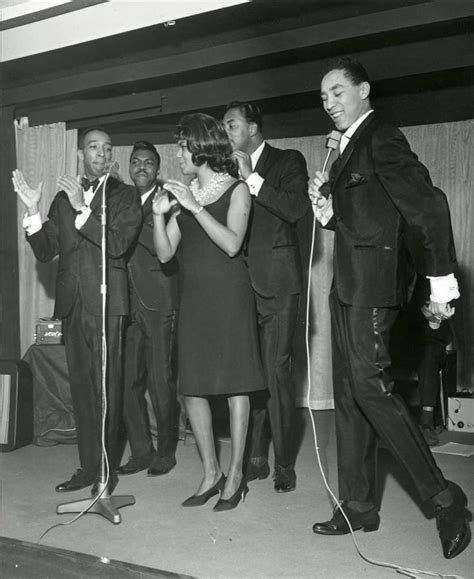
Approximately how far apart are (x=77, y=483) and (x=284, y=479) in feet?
3.39

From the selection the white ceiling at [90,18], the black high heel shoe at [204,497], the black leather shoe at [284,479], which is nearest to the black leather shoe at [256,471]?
the black leather shoe at [284,479]

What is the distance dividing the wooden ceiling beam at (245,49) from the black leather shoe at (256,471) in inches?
99.7

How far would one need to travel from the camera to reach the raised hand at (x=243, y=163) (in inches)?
132

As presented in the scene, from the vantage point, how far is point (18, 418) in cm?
468

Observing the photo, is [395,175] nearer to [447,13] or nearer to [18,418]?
[447,13]

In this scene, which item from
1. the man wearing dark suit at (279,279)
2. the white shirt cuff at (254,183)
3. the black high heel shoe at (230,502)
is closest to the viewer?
the black high heel shoe at (230,502)

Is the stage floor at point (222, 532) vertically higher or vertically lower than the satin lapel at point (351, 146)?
lower

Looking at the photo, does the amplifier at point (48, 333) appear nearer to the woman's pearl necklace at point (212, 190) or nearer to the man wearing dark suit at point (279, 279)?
the man wearing dark suit at point (279, 279)

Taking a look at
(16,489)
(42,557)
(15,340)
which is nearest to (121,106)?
(15,340)

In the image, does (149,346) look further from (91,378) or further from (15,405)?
(15,405)

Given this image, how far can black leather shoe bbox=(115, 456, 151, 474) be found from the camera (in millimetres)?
3953

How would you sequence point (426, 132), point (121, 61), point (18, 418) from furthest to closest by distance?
point (426, 132) < point (121, 61) < point (18, 418)

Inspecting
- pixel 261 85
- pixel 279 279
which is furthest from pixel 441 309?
pixel 261 85

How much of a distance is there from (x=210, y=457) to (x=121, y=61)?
3.30 m
